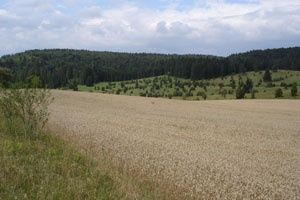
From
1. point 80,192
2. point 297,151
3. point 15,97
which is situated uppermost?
point 15,97

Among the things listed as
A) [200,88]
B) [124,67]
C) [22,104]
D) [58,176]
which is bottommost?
[58,176]

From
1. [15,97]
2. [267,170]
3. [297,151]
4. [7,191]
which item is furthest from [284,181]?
[15,97]

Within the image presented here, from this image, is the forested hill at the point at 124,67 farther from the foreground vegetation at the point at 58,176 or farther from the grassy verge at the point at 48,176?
the grassy verge at the point at 48,176

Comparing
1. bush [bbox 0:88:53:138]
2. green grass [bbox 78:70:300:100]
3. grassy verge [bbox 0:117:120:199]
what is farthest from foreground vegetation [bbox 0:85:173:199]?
green grass [bbox 78:70:300:100]

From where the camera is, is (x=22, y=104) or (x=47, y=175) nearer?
(x=47, y=175)

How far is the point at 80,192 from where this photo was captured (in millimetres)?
7004

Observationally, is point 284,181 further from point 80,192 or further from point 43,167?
point 43,167

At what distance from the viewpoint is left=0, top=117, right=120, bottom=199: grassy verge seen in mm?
6895

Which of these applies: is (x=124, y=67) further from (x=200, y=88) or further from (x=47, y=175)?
(x=47, y=175)

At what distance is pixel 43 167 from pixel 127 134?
10.2 meters

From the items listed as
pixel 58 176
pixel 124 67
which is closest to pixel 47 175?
pixel 58 176

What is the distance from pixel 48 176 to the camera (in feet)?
25.5

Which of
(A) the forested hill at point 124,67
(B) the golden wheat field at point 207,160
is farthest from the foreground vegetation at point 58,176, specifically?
(A) the forested hill at point 124,67

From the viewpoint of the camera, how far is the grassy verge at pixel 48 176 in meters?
6.89
